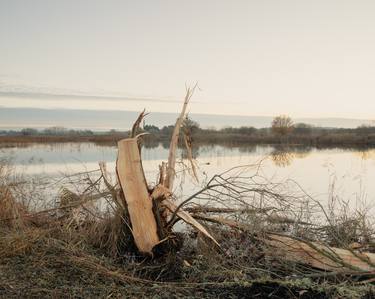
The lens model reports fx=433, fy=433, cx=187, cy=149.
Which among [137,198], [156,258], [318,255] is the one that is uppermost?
[137,198]

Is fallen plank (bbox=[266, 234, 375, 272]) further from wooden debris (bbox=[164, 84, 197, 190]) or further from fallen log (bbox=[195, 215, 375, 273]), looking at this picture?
wooden debris (bbox=[164, 84, 197, 190])

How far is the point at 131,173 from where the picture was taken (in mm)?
5094

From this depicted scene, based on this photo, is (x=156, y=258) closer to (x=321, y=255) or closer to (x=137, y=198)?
(x=137, y=198)

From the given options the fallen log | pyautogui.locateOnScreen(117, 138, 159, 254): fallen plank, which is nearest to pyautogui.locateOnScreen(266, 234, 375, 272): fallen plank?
the fallen log

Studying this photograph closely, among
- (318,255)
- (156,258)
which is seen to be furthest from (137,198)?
(318,255)

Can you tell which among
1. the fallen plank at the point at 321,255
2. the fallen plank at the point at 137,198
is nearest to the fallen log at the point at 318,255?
the fallen plank at the point at 321,255

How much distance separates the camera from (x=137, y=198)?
199 inches

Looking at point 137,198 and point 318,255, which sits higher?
point 137,198

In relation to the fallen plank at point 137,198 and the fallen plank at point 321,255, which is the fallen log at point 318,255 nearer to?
the fallen plank at point 321,255

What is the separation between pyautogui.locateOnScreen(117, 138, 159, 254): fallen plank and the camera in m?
5.04

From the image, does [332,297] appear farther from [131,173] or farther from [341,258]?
[131,173]

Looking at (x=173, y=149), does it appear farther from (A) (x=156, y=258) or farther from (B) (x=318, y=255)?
(B) (x=318, y=255)

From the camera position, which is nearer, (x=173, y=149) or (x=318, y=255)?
(x=318, y=255)

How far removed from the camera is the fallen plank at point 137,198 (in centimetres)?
504
